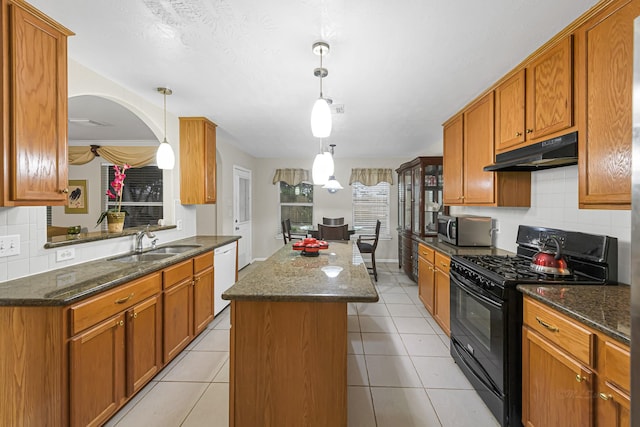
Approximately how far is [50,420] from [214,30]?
222cm

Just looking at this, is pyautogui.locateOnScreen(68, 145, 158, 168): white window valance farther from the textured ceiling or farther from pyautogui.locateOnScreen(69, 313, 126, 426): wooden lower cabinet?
pyautogui.locateOnScreen(69, 313, 126, 426): wooden lower cabinet

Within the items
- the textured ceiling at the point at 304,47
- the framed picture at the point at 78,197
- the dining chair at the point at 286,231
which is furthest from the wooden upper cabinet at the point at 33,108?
the framed picture at the point at 78,197

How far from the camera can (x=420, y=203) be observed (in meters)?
4.46

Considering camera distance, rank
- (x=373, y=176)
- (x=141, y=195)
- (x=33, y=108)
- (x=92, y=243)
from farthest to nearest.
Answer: (x=373, y=176), (x=141, y=195), (x=92, y=243), (x=33, y=108)

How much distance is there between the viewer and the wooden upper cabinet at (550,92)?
170cm

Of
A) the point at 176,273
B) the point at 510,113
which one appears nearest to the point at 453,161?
the point at 510,113

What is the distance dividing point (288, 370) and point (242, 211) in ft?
15.6

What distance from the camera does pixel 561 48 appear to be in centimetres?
175

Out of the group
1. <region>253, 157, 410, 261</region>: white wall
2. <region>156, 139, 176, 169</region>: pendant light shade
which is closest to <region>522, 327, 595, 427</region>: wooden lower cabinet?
<region>156, 139, 176, 169</region>: pendant light shade

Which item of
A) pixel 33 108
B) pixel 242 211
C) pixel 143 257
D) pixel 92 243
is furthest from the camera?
pixel 242 211

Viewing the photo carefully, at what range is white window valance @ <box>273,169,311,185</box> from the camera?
20.8 feet

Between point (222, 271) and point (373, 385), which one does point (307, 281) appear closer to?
point (373, 385)

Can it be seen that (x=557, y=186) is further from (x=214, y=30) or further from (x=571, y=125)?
(x=214, y=30)

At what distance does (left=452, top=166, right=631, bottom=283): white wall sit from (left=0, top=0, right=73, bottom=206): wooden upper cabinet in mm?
3280
